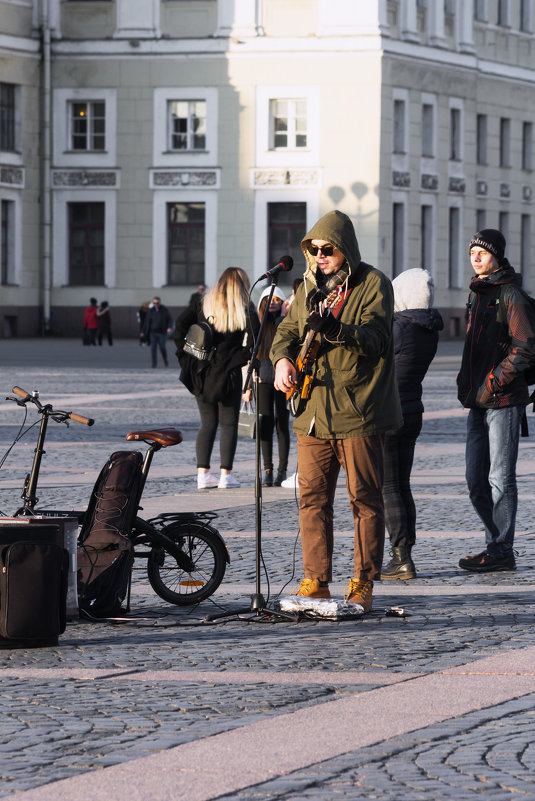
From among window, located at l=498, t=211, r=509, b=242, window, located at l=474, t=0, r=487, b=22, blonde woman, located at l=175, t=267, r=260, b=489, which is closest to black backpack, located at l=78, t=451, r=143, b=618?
blonde woman, located at l=175, t=267, r=260, b=489

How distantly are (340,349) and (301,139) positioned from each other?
47.2m

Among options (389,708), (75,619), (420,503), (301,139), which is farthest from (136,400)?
(301,139)

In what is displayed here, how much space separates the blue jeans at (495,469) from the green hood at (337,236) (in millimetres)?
2210

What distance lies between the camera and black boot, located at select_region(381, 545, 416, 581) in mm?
10430

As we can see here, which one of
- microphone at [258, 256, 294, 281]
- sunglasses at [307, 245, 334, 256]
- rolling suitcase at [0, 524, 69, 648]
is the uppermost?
sunglasses at [307, 245, 334, 256]

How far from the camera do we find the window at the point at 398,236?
56.3m

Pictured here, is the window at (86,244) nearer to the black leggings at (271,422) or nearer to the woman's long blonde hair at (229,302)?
the black leggings at (271,422)

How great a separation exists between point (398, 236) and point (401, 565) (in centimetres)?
4653

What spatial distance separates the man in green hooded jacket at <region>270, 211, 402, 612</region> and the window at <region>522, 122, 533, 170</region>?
183 ft

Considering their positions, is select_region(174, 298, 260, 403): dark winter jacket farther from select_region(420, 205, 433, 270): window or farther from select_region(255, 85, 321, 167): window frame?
select_region(420, 205, 433, 270): window

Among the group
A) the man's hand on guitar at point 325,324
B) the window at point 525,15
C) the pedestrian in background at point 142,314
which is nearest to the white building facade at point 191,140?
the pedestrian in background at point 142,314

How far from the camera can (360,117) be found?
55.1m

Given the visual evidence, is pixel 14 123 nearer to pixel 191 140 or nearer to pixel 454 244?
pixel 191 140

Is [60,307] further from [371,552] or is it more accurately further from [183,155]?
[371,552]
